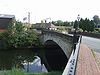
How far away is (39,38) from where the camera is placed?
2773 inches

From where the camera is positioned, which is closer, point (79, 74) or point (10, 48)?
point (79, 74)

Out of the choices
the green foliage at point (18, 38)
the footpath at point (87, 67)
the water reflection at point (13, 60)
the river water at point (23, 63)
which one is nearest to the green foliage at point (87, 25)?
the green foliage at point (18, 38)

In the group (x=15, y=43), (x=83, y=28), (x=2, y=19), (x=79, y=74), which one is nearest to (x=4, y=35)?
(x=15, y=43)

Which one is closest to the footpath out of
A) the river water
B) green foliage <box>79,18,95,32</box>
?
the river water

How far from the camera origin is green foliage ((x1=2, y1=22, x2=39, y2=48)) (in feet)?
215

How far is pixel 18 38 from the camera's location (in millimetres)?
67688

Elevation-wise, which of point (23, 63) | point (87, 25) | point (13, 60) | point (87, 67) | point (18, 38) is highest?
point (87, 67)

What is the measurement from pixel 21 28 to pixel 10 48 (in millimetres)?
10306

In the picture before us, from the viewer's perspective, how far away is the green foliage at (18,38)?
65506mm

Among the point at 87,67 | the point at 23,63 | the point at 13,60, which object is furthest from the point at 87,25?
the point at 87,67

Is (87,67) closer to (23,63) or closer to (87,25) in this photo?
(23,63)

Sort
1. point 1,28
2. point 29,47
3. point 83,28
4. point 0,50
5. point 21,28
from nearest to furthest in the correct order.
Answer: point 0,50
point 29,47
point 21,28
point 1,28
point 83,28

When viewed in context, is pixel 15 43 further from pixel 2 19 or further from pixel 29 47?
pixel 2 19

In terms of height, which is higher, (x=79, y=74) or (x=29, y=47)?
(x=79, y=74)
